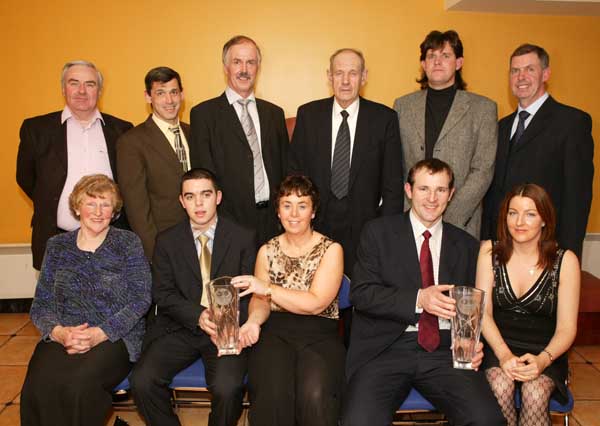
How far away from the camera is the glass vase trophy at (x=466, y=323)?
6.54 feet

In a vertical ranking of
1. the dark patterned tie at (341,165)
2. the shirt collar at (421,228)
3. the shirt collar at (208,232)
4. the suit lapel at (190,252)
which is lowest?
the suit lapel at (190,252)

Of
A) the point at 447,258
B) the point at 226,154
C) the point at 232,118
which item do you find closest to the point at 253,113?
the point at 232,118

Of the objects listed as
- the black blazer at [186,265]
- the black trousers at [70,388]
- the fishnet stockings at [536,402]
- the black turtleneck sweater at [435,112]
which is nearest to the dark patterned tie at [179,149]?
the black blazer at [186,265]

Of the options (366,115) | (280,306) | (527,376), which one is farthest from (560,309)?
(366,115)

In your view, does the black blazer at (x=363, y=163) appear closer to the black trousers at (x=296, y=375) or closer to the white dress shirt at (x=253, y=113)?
the white dress shirt at (x=253, y=113)

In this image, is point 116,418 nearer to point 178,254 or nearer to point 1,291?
point 178,254

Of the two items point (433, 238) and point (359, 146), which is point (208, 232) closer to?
point (359, 146)

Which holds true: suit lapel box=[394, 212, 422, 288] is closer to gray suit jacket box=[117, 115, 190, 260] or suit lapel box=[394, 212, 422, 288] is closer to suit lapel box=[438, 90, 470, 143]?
suit lapel box=[438, 90, 470, 143]

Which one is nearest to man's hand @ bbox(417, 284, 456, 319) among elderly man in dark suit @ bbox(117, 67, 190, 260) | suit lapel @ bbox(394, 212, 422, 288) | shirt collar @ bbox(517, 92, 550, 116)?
suit lapel @ bbox(394, 212, 422, 288)

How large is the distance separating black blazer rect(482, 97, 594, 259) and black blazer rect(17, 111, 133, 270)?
7.57 feet

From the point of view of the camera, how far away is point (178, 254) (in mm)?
2631

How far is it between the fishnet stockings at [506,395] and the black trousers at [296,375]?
0.62 meters

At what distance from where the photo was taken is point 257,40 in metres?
4.26

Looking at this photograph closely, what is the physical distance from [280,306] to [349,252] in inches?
27.6
